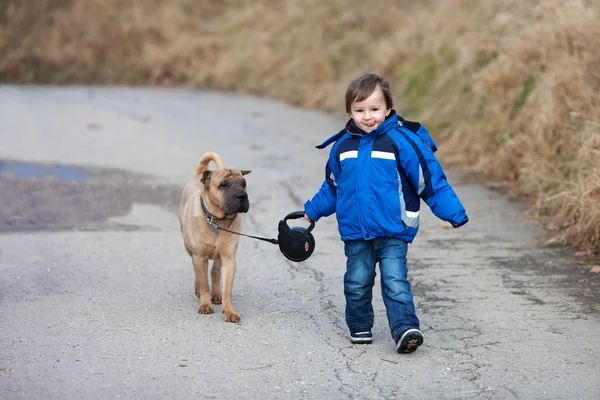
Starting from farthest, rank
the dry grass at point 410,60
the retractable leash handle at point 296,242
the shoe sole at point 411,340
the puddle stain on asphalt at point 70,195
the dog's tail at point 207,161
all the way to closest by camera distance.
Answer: the dry grass at point 410,60 < the puddle stain on asphalt at point 70,195 < the dog's tail at point 207,161 < the retractable leash handle at point 296,242 < the shoe sole at point 411,340

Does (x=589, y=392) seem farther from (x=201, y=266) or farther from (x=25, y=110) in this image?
(x=25, y=110)

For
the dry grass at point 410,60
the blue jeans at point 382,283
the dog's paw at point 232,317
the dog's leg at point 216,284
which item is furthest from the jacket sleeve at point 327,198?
the dry grass at point 410,60

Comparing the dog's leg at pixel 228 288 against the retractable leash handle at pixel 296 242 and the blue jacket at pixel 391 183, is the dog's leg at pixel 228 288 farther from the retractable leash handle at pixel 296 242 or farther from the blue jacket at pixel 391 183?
the blue jacket at pixel 391 183

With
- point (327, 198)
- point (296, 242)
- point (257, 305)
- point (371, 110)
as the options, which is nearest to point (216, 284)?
point (257, 305)

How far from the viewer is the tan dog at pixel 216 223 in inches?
245

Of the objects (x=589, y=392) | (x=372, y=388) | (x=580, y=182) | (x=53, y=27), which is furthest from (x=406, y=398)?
(x=53, y=27)

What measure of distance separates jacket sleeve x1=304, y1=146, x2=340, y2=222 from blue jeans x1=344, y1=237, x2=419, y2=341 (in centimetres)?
30

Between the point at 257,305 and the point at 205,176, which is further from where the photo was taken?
the point at 257,305

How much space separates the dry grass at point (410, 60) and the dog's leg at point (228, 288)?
3.25m

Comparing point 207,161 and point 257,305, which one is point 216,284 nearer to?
point 257,305

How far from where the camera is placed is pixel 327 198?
5852 millimetres

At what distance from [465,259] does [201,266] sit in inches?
101

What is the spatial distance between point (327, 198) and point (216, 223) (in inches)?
36.3

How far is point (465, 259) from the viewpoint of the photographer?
8.03 metres
